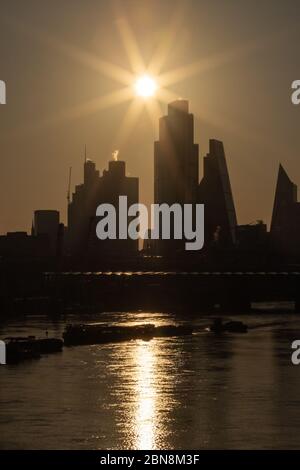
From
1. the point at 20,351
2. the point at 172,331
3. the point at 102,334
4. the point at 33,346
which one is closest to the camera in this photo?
the point at 20,351

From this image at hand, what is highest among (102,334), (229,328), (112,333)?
(229,328)

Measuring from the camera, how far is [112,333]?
98.4 metres

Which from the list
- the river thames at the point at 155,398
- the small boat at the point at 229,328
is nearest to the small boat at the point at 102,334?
the river thames at the point at 155,398

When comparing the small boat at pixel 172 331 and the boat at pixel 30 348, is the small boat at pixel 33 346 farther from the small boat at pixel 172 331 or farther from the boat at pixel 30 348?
the small boat at pixel 172 331

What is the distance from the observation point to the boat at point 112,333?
309 feet

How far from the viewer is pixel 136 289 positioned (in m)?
174

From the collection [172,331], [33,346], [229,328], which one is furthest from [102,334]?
[229,328]

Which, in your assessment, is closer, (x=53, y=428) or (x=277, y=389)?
(x=53, y=428)

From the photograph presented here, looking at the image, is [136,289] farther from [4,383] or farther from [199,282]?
[4,383]

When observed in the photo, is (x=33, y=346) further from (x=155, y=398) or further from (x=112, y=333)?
(x=155, y=398)
